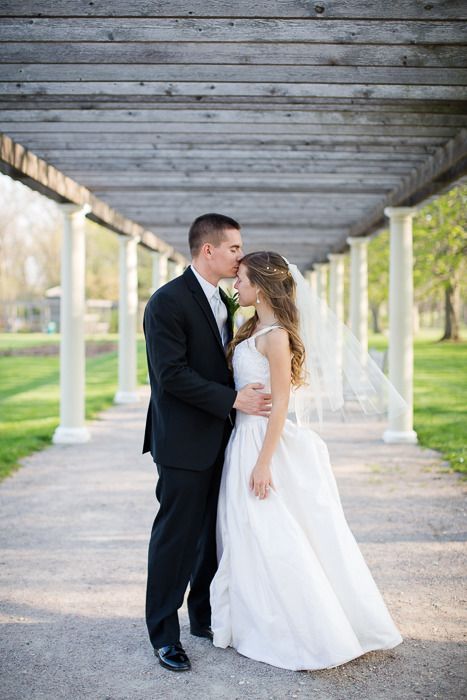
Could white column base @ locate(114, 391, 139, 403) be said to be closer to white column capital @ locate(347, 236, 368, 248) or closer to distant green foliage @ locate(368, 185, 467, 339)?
white column capital @ locate(347, 236, 368, 248)

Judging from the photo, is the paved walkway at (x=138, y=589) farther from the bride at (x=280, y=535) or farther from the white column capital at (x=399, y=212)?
the white column capital at (x=399, y=212)

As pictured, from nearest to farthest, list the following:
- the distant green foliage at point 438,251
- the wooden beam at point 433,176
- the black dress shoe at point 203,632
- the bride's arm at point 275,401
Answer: the bride's arm at point 275,401, the black dress shoe at point 203,632, the wooden beam at point 433,176, the distant green foliage at point 438,251

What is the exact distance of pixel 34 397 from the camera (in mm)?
18219

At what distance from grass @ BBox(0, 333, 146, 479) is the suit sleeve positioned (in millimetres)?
5692

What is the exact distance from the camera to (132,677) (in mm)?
4035

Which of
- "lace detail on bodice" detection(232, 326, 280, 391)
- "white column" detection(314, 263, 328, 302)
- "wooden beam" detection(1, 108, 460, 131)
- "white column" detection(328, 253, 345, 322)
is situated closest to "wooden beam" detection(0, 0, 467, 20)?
"wooden beam" detection(1, 108, 460, 131)

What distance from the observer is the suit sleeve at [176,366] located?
4.09 meters

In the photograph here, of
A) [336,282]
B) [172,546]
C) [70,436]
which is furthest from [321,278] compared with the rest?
[172,546]

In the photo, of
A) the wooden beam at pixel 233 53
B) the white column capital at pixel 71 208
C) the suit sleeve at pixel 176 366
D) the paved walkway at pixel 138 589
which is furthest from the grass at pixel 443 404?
the suit sleeve at pixel 176 366

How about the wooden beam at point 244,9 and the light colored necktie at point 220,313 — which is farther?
the wooden beam at point 244,9

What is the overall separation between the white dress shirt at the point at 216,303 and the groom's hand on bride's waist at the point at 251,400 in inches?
15.6

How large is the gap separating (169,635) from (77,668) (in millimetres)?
489

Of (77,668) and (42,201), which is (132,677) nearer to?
(77,668)

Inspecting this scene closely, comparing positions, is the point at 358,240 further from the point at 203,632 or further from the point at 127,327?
the point at 203,632
